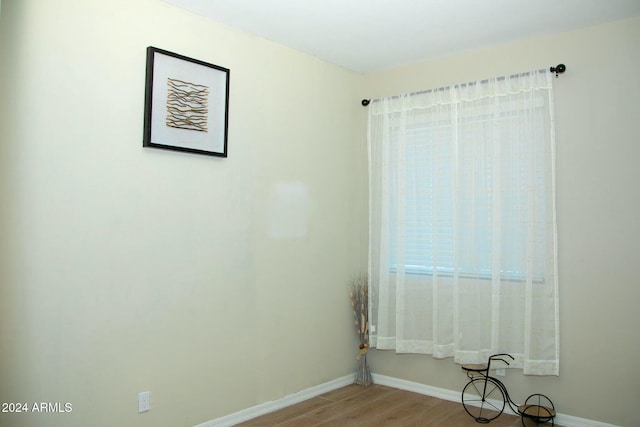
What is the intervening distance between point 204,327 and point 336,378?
1433mm

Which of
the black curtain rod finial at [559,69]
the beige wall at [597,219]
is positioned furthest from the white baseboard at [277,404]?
the black curtain rod finial at [559,69]

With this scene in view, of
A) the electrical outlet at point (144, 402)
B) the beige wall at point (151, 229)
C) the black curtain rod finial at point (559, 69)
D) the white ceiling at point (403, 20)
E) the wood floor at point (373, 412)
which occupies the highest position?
the white ceiling at point (403, 20)

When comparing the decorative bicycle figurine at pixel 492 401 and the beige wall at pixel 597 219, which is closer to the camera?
the beige wall at pixel 597 219

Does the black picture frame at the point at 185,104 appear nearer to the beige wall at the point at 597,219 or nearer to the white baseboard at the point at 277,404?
the white baseboard at the point at 277,404

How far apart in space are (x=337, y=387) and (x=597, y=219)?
2.32 meters

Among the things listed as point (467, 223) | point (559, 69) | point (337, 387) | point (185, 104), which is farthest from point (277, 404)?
point (559, 69)

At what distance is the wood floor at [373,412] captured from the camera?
11.0 feet

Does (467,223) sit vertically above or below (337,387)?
above

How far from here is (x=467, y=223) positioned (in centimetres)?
375

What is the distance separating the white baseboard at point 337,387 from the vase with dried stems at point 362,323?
10 cm

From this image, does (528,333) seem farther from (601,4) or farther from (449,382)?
(601,4)

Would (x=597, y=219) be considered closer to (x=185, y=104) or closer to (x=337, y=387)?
(x=337, y=387)

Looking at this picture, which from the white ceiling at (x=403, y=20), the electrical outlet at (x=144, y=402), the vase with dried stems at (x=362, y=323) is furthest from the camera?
the vase with dried stems at (x=362, y=323)

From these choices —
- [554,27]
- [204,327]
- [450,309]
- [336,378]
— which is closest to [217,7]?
[204,327]
